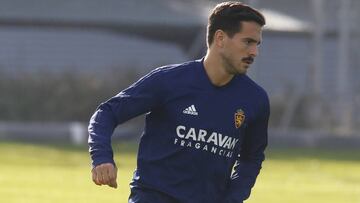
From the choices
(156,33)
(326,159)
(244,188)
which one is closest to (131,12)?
(156,33)

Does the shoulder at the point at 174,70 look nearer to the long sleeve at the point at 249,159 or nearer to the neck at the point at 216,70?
the neck at the point at 216,70

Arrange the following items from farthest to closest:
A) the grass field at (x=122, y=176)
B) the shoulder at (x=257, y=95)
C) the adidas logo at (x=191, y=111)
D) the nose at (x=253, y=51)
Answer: the grass field at (x=122, y=176)
the shoulder at (x=257, y=95)
the adidas logo at (x=191, y=111)
the nose at (x=253, y=51)

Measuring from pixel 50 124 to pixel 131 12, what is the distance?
9869 mm

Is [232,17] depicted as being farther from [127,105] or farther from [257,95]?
[127,105]

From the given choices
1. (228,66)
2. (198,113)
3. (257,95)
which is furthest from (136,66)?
(228,66)

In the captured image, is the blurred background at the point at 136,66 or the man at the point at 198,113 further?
the blurred background at the point at 136,66

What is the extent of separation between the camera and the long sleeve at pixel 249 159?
310 inches

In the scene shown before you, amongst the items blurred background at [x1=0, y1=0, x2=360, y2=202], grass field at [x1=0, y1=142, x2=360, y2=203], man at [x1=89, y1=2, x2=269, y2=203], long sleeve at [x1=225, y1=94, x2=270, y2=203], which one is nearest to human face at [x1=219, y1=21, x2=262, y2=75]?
man at [x1=89, y1=2, x2=269, y2=203]

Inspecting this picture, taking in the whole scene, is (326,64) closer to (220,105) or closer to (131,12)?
(131,12)

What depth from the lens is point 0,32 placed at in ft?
139

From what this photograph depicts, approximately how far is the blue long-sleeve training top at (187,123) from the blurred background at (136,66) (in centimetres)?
1624

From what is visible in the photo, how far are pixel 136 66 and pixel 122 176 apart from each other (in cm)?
1730

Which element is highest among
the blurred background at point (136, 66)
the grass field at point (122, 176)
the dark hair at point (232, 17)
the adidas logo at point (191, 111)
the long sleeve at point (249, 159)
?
the blurred background at point (136, 66)

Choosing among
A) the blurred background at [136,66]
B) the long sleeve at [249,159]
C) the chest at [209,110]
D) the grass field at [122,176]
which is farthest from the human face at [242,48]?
the blurred background at [136,66]
